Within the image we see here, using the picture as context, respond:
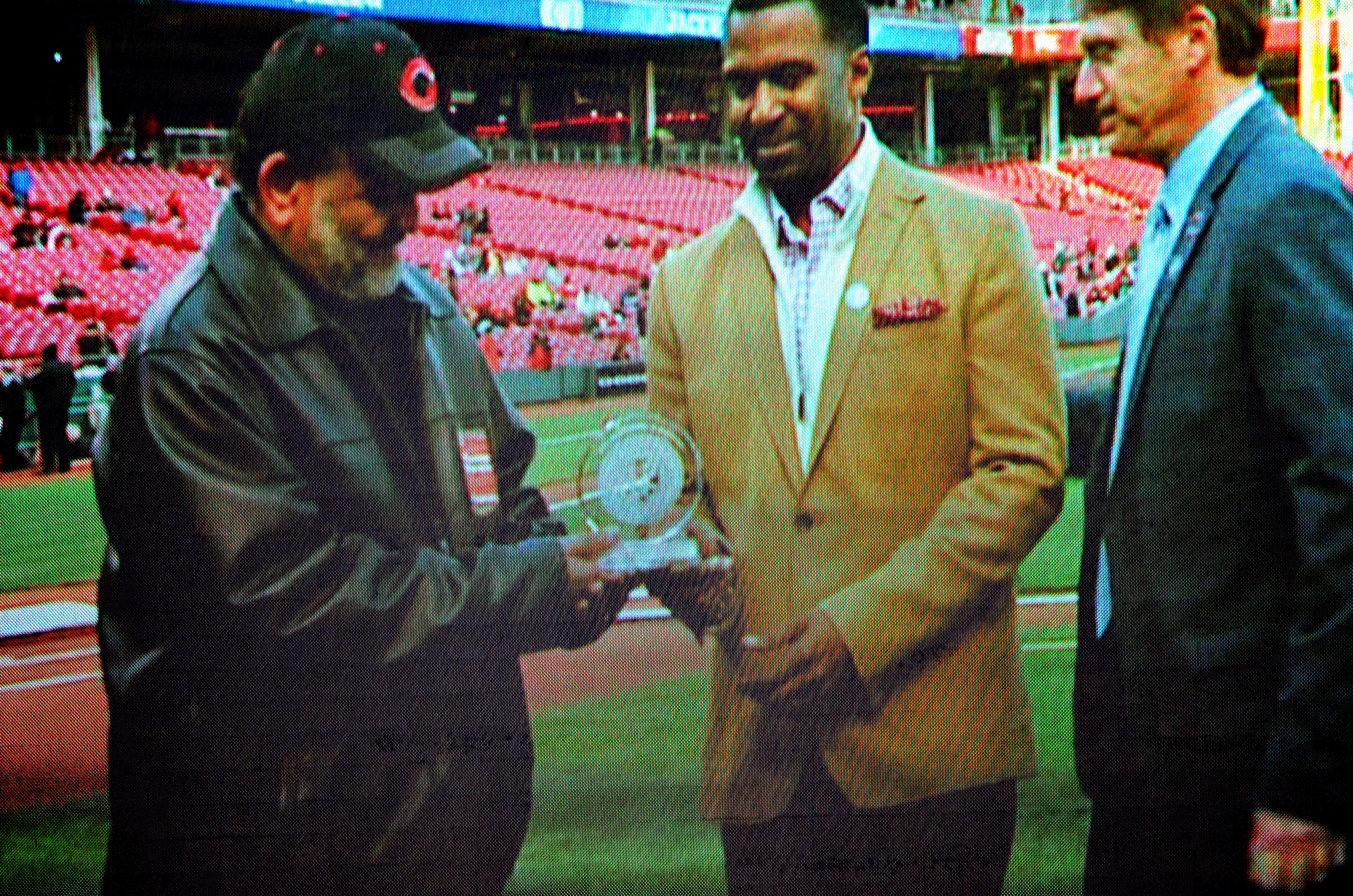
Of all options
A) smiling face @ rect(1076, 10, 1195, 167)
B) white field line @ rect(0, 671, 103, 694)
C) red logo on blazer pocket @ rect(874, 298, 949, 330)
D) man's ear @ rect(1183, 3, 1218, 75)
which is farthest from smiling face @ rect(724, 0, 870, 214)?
white field line @ rect(0, 671, 103, 694)

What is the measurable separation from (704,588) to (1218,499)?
2.47 feet

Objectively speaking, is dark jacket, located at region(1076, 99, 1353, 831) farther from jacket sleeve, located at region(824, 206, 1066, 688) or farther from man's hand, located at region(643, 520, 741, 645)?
man's hand, located at region(643, 520, 741, 645)

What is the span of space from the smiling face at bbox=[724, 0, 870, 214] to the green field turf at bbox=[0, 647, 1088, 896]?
2.58ft

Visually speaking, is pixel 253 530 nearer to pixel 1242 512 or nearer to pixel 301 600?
pixel 301 600

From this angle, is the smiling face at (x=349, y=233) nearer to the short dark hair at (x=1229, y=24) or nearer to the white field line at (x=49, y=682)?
the white field line at (x=49, y=682)

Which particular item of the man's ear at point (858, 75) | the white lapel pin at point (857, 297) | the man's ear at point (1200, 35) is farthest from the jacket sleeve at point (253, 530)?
the man's ear at point (1200, 35)

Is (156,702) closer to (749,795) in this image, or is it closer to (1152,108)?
(749,795)

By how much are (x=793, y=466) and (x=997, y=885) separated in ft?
2.50

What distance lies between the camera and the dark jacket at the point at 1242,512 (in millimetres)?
1438

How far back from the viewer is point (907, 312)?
1.88m

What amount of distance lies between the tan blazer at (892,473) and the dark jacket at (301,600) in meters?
0.30

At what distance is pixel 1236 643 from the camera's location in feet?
5.86

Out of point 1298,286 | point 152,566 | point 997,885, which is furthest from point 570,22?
point 997,885

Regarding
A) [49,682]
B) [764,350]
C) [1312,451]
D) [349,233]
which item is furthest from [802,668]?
[49,682]
